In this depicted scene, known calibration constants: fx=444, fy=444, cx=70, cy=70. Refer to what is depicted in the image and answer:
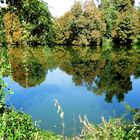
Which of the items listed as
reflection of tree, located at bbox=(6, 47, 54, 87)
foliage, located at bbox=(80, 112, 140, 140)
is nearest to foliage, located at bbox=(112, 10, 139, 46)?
reflection of tree, located at bbox=(6, 47, 54, 87)

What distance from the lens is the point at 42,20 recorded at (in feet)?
40.0

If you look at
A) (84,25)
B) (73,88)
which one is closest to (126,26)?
(84,25)

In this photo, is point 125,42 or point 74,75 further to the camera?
point 125,42

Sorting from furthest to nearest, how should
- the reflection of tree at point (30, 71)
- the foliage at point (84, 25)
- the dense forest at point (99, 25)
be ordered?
1. the dense forest at point (99, 25)
2. the foliage at point (84, 25)
3. the reflection of tree at point (30, 71)

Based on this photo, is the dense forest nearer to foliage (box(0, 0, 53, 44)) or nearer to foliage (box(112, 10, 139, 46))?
foliage (box(112, 10, 139, 46))

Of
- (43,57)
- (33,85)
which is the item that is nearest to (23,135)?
(33,85)

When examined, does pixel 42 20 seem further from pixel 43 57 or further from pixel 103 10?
pixel 103 10

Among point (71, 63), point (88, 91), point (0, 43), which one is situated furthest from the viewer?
point (71, 63)

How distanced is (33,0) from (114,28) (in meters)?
76.3

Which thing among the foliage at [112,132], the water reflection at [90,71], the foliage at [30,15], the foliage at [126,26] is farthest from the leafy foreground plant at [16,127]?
the foliage at [126,26]

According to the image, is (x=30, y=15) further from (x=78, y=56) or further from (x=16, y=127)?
(x=78, y=56)

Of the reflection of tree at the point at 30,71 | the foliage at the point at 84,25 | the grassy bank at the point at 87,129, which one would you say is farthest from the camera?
the foliage at the point at 84,25

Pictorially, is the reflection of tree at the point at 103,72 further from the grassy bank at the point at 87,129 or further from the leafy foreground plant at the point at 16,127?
the grassy bank at the point at 87,129

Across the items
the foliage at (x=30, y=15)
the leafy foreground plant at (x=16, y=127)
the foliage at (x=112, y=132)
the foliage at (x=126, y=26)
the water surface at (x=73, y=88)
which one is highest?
the foliage at (x=126, y=26)
